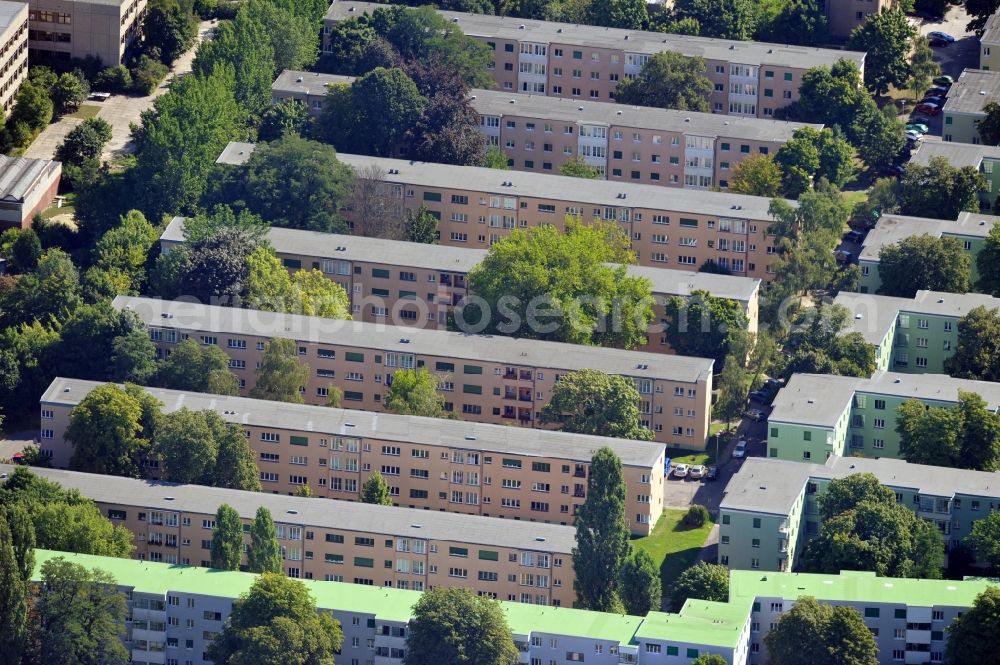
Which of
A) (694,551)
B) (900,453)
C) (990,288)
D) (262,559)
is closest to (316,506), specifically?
(262,559)

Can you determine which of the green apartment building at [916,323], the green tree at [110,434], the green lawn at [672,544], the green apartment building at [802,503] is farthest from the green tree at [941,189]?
the green tree at [110,434]

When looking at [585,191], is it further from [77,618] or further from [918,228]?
[77,618]

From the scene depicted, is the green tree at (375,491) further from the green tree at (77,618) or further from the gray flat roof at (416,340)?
the green tree at (77,618)

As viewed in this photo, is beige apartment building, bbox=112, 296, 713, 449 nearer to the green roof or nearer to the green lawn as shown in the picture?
the green lawn

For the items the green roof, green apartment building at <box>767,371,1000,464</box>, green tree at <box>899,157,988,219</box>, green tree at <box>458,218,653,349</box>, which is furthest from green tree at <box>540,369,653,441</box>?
green tree at <box>899,157,988,219</box>

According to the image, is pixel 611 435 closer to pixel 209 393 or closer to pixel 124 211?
pixel 209 393

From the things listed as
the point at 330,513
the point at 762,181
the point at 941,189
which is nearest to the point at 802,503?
the point at 330,513
